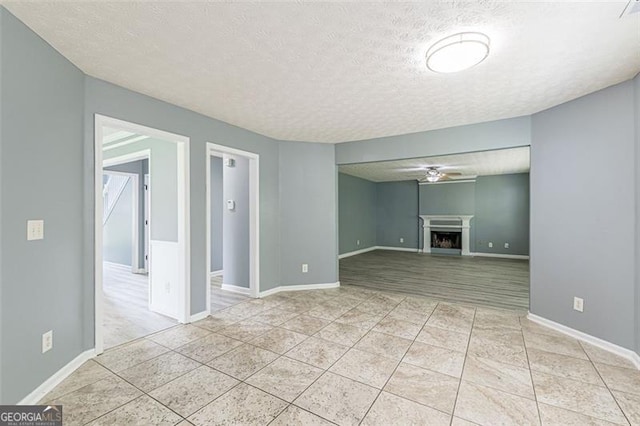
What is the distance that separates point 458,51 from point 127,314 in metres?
4.35

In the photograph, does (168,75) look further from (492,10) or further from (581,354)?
(581,354)

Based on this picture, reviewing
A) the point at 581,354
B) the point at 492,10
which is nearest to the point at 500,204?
the point at 581,354

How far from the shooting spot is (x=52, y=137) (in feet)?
6.36

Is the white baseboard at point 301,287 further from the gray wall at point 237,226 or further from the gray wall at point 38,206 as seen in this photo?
the gray wall at point 38,206

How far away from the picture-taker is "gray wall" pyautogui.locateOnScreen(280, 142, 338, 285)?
4.43 meters

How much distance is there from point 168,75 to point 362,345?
2.93 metres

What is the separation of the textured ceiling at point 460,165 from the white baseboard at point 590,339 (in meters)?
2.85

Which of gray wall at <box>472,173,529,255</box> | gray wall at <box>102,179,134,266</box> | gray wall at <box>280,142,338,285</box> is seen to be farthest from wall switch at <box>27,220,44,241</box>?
gray wall at <box>472,173,529,255</box>

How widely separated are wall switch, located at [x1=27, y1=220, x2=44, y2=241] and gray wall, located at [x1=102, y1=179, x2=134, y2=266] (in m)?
4.64

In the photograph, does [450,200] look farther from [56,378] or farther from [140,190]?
[56,378]

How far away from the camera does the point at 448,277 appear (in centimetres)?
541

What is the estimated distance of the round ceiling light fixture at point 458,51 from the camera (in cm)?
174

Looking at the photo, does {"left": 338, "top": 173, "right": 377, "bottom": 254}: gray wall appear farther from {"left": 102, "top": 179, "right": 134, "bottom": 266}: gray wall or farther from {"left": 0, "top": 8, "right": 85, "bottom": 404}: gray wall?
{"left": 0, "top": 8, "right": 85, "bottom": 404}: gray wall

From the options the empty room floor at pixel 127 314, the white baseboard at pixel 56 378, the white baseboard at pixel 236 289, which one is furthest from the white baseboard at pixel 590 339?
the white baseboard at pixel 56 378
